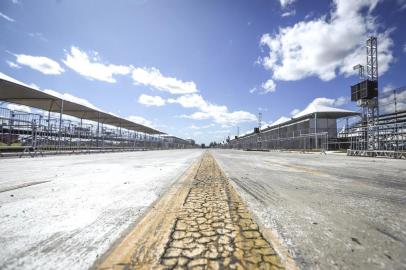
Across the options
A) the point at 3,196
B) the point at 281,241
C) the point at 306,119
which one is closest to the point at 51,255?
the point at 281,241

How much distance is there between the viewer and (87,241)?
5.90 ft

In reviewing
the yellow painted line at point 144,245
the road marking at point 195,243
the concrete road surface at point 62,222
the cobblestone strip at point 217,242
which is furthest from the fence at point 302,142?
the yellow painted line at point 144,245

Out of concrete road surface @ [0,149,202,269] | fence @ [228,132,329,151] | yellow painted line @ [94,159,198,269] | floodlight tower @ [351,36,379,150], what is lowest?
concrete road surface @ [0,149,202,269]

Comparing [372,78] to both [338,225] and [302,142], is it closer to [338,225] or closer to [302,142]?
[302,142]

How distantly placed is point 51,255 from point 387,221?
336 cm

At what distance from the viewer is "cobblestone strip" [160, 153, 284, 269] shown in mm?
1442

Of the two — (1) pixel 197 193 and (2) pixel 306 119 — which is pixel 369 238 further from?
(2) pixel 306 119

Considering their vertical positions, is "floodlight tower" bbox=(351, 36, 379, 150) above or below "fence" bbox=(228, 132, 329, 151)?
above

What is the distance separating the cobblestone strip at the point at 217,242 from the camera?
144 cm

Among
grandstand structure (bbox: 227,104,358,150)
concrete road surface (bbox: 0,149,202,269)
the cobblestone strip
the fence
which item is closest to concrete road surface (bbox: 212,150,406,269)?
the cobblestone strip

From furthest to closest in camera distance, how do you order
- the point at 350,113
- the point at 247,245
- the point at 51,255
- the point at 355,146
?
the point at 350,113
the point at 355,146
the point at 247,245
the point at 51,255

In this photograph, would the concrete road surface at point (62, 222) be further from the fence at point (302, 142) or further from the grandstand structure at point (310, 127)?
the grandstand structure at point (310, 127)

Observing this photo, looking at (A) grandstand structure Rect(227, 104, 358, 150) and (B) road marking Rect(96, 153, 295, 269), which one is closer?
(B) road marking Rect(96, 153, 295, 269)

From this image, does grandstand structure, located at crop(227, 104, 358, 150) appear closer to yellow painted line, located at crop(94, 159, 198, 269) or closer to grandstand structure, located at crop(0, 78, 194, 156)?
grandstand structure, located at crop(0, 78, 194, 156)
